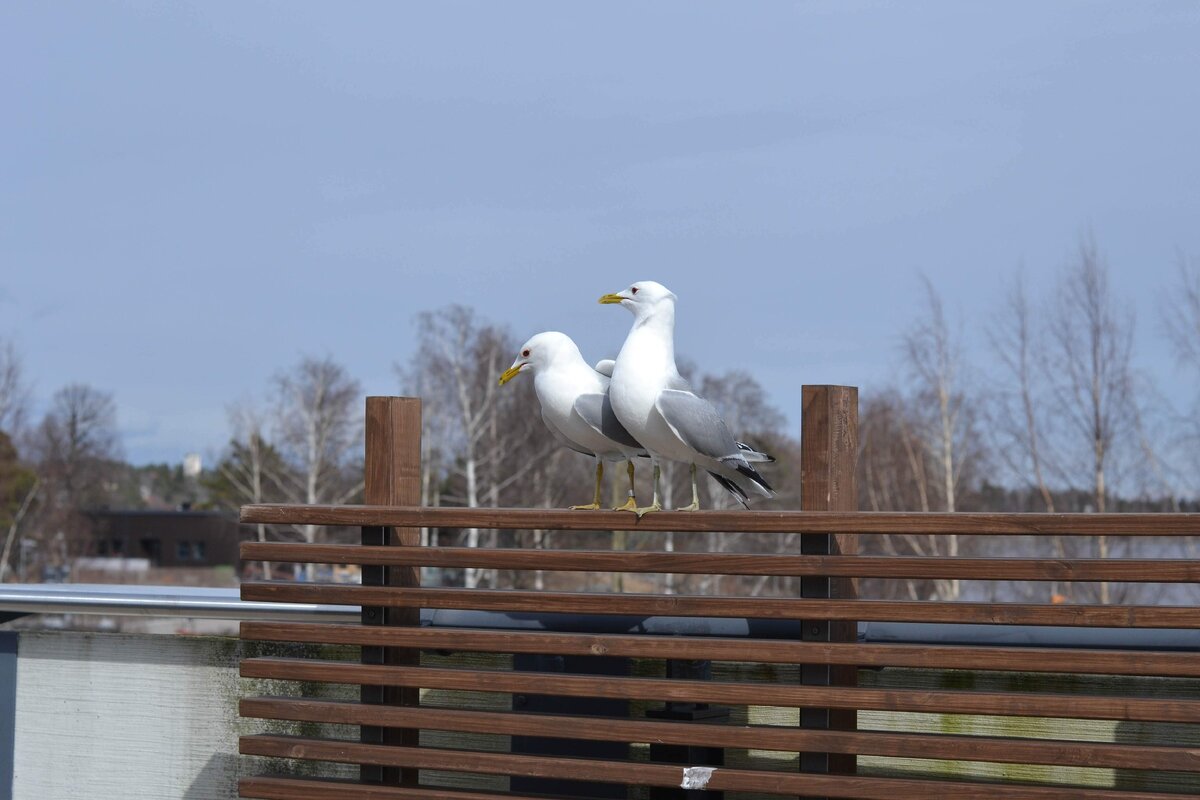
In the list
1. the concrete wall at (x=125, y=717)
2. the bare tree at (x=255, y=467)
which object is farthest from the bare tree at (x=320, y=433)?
the concrete wall at (x=125, y=717)

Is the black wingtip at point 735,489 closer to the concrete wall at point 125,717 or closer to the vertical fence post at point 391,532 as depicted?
the vertical fence post at point 391,532

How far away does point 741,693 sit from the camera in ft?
11.7

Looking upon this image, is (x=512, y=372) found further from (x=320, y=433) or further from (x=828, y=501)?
(x=320, y=433)

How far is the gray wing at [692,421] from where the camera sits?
3664 millimetres

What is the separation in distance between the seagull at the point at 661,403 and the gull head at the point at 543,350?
0.19 meters

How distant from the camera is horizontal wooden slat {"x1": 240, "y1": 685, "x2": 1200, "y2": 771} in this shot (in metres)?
3.27

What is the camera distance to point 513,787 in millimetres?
3957

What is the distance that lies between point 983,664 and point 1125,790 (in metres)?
0.47

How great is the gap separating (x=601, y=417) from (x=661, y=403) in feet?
0.90

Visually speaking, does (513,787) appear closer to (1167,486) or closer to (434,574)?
(1167,486)

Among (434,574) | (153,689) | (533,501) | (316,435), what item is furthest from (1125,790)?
(434,574)

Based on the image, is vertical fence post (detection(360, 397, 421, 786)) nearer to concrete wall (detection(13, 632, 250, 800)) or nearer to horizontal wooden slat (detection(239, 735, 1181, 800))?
horizontal wooden slat (detection(239, 735, 1181, 800))

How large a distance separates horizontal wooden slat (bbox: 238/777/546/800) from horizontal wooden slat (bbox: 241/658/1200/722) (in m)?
0.29

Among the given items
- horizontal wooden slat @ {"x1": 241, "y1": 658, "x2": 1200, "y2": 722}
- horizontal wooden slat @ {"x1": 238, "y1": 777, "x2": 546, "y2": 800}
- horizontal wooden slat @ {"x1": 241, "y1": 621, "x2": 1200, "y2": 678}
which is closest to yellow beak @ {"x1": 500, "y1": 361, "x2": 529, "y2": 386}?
horizontal wooden slat @ {"x1": 241, "y1": 621, "x2": 1200, "y2": 678}
